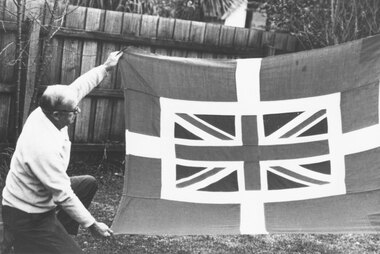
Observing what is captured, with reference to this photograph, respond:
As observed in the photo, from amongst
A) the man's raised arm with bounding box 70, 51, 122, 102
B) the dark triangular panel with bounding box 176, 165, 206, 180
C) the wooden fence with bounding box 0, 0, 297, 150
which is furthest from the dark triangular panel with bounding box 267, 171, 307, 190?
the wooden fence with bounding box 0, 0, 297, 150

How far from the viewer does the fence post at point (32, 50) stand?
5.43 m

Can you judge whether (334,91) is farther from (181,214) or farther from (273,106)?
(181,214)

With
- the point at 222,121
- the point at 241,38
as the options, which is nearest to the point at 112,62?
the point at 222,121

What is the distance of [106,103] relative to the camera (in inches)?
241

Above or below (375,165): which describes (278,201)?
below

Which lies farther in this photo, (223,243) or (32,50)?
(32,50)

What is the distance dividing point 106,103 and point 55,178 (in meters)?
2.86

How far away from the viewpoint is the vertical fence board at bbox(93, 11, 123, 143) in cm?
589

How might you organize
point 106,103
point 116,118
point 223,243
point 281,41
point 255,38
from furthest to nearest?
point 281,41, point 255,38, point 116,118, point 106,103, point 223,243

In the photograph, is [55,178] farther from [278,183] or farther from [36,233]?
[278,183]

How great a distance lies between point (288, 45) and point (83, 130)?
2756mm

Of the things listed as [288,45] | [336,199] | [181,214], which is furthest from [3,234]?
[288,45]

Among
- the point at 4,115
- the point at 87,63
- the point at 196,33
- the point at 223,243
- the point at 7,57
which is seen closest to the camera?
Answer: the point at 223,243

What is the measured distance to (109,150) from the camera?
6.19m
